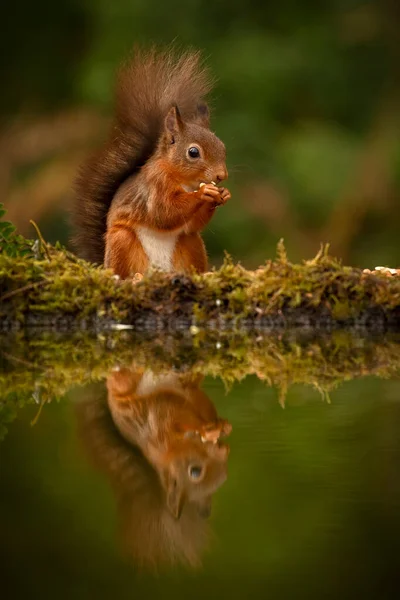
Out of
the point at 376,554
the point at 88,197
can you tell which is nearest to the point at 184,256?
the point at 88,197

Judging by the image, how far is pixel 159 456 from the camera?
63.3 inches

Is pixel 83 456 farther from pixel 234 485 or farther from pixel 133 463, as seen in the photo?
pixel 234 485

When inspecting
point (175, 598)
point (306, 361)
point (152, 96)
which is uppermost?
point (152, 96)

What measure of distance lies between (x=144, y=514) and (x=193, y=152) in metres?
2.46

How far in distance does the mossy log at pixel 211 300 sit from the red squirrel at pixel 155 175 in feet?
1.16

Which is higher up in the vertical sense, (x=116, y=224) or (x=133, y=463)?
(x=116, y=224)

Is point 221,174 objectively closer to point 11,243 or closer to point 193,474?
point 11,243

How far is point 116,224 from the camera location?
12.1ft

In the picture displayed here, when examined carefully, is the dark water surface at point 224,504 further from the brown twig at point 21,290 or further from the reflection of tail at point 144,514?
the brown twig at point 21,290

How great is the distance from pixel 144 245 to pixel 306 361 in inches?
50.1

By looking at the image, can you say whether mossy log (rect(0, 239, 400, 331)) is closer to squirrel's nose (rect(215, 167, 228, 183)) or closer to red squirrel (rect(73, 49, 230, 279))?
red squirrel (rect(73, 49, 230, 279))

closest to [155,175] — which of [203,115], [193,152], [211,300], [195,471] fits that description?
[193,152]

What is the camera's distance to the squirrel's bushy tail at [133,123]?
396 centimetres

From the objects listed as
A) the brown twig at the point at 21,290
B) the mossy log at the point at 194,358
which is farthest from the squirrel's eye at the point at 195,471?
the brown twig at the point at 21,290
